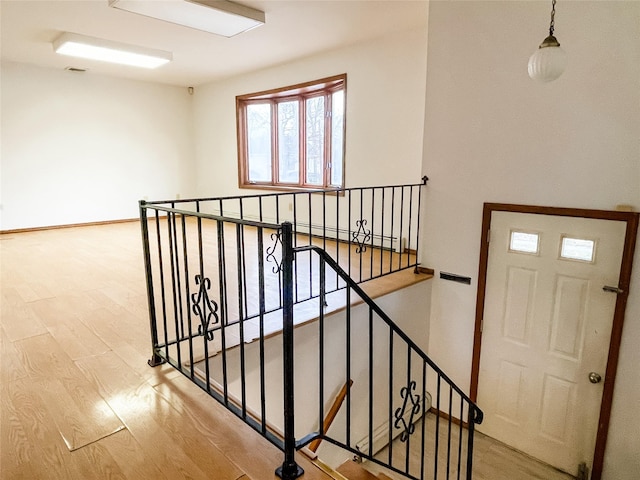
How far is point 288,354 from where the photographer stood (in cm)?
142

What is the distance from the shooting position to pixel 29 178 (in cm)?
579

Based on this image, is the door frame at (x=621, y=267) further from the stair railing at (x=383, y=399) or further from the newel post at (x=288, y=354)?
the newel post at (x=288, y=354)

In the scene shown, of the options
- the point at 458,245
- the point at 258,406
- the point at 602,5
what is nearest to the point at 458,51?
the point at 602,5

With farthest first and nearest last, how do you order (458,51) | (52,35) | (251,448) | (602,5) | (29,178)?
(29,178)
(52,35)
(458,51)
(602,5)
(251,448)

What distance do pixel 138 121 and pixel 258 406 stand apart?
5891mm

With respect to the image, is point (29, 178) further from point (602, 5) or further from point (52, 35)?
point (602, 5)

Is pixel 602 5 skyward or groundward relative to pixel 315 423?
skyward

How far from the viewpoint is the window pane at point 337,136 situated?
5117 millimetres

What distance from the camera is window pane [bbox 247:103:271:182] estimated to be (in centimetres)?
626

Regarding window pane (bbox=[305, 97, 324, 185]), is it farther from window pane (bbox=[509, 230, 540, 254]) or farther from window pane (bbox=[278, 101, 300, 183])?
window pane (bbox=[509, 230, 540, 254])

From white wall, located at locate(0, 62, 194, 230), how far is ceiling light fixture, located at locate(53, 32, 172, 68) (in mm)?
1465

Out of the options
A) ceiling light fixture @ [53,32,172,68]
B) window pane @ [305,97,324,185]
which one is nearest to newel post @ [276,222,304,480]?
window pane @ [305,97,324,185]

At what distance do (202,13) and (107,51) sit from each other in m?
1.93

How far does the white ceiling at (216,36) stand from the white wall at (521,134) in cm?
72
